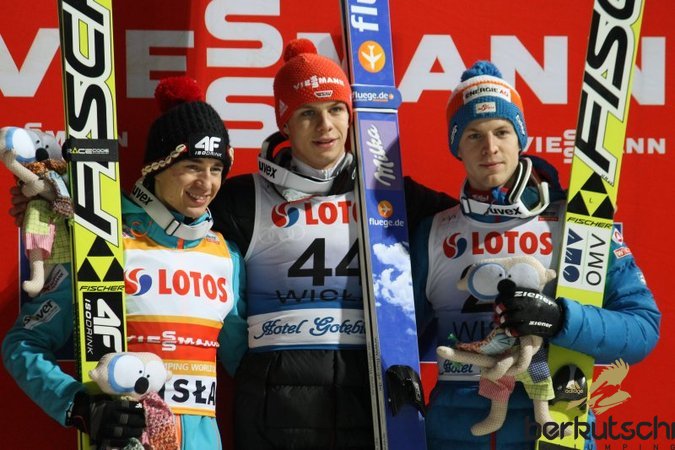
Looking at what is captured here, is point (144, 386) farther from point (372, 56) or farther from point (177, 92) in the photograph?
point (372, 56)

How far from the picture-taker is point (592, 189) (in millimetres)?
3406

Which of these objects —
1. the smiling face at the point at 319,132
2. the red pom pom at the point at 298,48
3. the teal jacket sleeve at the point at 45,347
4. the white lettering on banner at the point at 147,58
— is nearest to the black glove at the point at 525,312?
the smiling face at the point at 319,132

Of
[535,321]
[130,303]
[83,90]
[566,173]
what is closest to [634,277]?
[535,321]

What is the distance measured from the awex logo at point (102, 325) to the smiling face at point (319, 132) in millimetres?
741

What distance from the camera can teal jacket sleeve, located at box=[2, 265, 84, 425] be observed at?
3.08 meters

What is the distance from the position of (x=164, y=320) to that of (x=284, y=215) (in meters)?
0.52

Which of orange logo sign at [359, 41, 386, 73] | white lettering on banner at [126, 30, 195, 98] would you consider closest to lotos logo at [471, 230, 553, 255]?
orange logo sign at [359, 41, 386, 73]

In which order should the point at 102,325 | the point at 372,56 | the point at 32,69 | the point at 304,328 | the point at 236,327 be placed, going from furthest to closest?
the point at 32,69 < the point at 372,56 < the point at 236,327 < the point at 304,328 < the point at 102,325

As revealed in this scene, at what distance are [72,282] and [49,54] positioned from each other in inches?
43.0

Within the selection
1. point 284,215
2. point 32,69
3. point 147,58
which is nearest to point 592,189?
point 284,215

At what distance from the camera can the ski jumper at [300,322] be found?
3334 millimetres

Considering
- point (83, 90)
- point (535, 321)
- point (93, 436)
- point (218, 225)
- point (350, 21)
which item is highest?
point (350, 21)

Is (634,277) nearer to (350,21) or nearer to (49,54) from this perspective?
(350,21)

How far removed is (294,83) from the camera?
3455 mm
